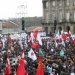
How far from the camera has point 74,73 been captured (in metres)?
16.4

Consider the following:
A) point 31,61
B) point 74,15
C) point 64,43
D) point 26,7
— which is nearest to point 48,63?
point 31,61

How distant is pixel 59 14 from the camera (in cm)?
7169

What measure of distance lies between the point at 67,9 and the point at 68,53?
4669 centimetres

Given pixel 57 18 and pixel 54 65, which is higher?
pixel 57 18

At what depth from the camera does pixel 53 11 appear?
7275cm

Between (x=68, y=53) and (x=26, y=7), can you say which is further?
(x=26, y=7)

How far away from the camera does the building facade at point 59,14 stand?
2742 inches

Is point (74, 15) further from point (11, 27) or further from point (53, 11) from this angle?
point (11, 27)

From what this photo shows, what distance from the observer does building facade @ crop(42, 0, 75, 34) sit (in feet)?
229

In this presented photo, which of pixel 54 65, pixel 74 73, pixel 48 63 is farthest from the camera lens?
pixel 48 63

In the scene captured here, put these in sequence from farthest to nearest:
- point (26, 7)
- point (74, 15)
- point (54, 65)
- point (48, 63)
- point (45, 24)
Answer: point (45, 24), point (74, 15), point (26, 7), point (48, 63), point (54, 65)

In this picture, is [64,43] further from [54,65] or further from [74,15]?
[74,15]

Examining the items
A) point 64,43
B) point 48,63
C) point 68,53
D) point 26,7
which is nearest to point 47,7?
A: point 26,7

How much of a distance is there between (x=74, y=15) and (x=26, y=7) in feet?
62.4
